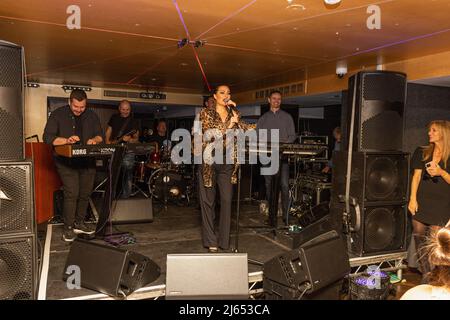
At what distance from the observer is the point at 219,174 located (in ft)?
11.7

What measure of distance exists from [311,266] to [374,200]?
1.19 meters

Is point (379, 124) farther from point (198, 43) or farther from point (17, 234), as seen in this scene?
point (17, 234)

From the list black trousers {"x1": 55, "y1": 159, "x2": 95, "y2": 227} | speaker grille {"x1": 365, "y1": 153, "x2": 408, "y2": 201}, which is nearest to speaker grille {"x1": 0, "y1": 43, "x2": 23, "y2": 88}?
black trousers {"x1": 55, "y1": 159, "x2": 95, "y2": 227}

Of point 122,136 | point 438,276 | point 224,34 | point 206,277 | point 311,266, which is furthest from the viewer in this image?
point 122,136

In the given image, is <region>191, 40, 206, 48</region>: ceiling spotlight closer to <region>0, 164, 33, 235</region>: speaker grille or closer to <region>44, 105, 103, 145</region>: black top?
<region>44, 105, 103, 145</region>: black top

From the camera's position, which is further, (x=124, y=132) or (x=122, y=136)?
(x=124, y=132)

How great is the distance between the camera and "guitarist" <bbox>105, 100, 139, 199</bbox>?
19.6 ft

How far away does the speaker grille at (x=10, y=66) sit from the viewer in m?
2.54

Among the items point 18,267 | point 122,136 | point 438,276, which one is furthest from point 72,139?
point 438,276

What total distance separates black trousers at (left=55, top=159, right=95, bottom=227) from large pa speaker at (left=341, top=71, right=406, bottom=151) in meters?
2.77

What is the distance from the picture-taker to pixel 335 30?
4047mm

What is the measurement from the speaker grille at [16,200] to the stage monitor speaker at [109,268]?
0.48m

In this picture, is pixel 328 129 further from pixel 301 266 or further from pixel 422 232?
pixel 301 266

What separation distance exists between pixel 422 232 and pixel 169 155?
16.6 feet
